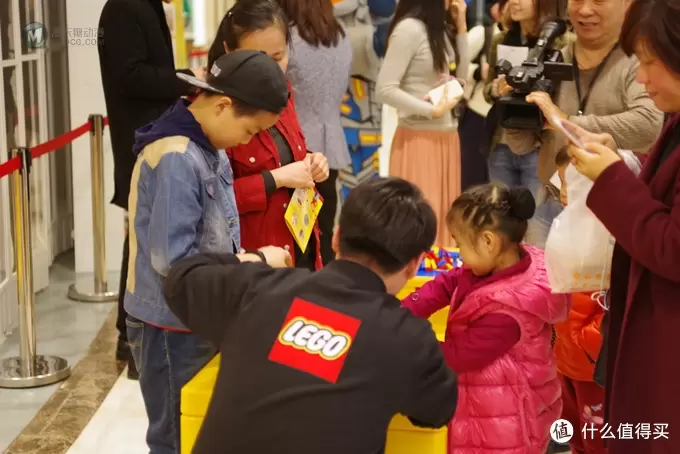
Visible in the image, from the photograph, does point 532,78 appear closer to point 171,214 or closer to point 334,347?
point 171,214

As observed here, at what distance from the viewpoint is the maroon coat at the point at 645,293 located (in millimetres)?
1789

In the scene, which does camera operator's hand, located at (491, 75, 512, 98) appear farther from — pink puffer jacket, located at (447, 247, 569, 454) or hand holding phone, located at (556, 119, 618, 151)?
hand holding phone, located at (556, 119, 618, 151)

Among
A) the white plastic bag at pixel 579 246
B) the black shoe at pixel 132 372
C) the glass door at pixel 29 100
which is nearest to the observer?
the white plastic bag at pixel 579 246

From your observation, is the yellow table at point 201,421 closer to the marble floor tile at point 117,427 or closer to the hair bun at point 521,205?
the hair bun at point 521,205

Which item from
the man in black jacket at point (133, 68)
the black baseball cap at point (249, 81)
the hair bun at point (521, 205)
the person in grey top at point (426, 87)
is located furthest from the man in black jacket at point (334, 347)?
the person in grey top at point (426, 87)

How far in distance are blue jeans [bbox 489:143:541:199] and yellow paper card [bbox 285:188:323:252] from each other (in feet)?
3.59

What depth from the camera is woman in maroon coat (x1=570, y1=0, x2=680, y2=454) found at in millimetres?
1793

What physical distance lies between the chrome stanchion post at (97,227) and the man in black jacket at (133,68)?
89cm

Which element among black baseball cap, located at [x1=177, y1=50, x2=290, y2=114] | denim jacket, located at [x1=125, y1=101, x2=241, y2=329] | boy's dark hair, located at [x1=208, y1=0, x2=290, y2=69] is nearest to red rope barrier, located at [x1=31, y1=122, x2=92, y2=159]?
boy's dark hair, located at [x1=208, y1=0, x2=290, y2=69]

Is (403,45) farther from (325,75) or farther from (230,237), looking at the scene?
(230,237)

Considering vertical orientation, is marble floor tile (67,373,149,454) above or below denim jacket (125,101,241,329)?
below

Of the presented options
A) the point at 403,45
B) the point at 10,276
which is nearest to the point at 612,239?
the point at 403,45

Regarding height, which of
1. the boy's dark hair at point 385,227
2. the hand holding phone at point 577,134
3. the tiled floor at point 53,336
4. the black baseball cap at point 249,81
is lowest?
the tiled floor at point 53,336

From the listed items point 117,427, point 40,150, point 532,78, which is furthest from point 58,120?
point 532,78
